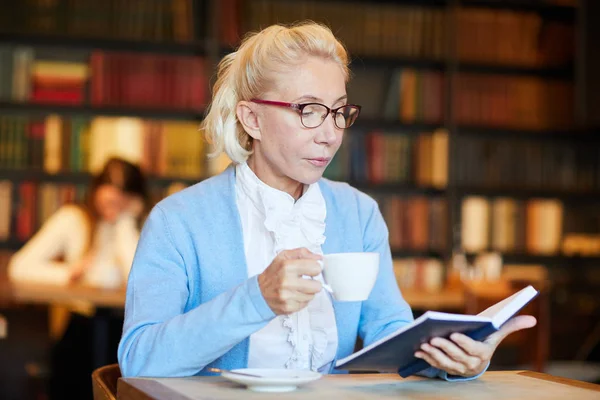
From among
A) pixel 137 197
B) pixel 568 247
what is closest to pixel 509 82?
pixel 568 247

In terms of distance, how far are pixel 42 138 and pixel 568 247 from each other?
9.86 ft

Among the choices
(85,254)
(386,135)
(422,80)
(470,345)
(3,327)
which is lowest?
(3,327)

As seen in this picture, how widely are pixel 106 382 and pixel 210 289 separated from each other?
0.25m

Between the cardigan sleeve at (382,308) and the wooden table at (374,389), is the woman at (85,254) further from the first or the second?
the wooden table at (374,389)

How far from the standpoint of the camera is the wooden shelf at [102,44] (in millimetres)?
4512

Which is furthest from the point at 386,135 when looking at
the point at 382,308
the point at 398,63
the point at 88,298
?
the point at 382,308

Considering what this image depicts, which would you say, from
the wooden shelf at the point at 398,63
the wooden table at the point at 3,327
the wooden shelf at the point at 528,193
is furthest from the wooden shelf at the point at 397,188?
the wooden table at the point at 3,327

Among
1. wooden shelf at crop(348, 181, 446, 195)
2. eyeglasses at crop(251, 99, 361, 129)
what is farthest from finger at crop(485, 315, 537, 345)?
wooden shelf at crop(348, 181, 446, 195)

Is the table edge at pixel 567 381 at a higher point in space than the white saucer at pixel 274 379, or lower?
lower

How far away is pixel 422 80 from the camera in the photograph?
498cm

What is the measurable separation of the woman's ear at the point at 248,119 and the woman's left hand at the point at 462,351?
568mm

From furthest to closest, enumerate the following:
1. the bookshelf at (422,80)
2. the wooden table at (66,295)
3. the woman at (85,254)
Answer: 1. the bookshelf at (422,80)
2. the woman at (85,254)
3. the wooden table at (66,295)

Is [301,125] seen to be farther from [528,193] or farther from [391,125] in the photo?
[528,193]

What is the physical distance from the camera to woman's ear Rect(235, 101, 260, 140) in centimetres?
174
